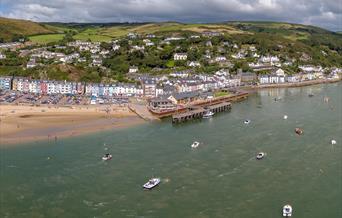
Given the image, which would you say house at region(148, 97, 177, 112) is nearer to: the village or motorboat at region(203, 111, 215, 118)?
the village

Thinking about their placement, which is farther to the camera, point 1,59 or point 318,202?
point 1,59

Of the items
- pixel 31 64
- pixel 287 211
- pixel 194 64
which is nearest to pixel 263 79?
pixel 194 64

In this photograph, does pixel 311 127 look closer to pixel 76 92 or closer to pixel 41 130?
pixel 41 130

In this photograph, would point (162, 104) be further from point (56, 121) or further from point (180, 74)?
point (180, 74)

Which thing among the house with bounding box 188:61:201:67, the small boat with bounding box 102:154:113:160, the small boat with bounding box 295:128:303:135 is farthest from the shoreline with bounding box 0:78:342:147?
the house with bounding box 188:61:201:67

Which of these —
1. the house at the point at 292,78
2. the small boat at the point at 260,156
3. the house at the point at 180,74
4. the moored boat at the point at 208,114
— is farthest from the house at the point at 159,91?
the house at the point at 292,78

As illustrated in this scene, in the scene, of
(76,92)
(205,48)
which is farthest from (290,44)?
(76,92)
